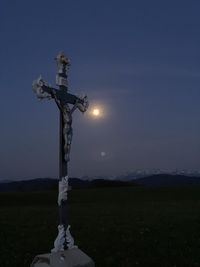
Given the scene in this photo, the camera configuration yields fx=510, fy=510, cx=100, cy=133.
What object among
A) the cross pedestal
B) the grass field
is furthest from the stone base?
the grass field

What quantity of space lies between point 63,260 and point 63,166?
2330mm

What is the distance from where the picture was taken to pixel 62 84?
13.2 meters

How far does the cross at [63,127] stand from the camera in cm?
1241

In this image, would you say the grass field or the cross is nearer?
the cross

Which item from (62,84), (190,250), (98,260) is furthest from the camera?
(190,250)

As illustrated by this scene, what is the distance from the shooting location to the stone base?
11898mm

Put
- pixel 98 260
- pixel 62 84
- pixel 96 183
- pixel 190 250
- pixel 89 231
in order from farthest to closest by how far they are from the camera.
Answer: pixel 96 183, pixel 89 231, pixel 190 250, pixel 98 260, pixel 62 84

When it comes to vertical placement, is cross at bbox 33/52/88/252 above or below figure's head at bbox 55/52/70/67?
below

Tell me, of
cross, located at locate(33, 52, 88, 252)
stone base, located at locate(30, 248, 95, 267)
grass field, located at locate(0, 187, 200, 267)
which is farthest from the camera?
grass field, located at locate(0, 187, 200, 267)

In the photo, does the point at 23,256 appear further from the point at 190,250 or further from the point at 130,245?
the point at 190,250

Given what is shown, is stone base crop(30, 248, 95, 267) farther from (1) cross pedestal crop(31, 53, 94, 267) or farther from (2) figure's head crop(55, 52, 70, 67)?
(2) figure's head crop(55, 52, 70, 67)

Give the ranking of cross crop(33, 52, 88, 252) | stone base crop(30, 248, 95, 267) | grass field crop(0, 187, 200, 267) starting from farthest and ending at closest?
grass field crop(0, 187, 200, 267) < cross crop(33, 52, 88, 252) < stone base crop(30, 248, 95, 267)

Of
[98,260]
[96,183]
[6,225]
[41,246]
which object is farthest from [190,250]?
[96,183]

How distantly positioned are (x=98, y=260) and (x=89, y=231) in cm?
709
